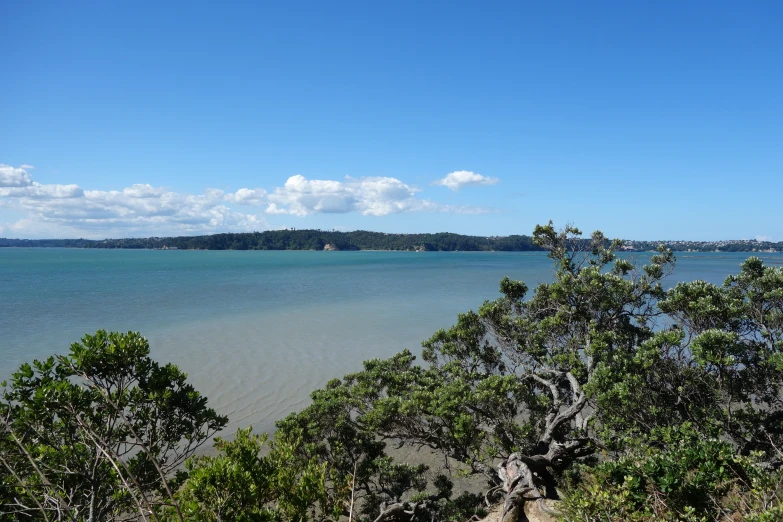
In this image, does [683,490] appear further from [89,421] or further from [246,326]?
[246,326]

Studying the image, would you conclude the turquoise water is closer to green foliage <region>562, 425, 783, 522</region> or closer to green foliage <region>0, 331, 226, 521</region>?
green foliage <region>562, 425, 783, 522</region>

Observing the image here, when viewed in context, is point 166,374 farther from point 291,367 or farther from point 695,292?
point 291,367

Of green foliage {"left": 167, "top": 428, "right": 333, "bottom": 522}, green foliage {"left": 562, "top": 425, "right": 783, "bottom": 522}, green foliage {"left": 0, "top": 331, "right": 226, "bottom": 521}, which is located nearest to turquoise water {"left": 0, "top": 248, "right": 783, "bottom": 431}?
green foliage {"left": 562, "top": 425, "right": 783, "bottom": 522}

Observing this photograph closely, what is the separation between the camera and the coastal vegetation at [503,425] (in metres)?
5.56

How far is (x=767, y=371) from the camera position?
834 cm

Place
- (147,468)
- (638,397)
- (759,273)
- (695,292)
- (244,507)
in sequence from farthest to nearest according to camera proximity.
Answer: (759,273), (695,292), (638,397), (147,468), (244,507)

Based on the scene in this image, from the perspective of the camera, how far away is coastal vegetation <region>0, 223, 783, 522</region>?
219 inches

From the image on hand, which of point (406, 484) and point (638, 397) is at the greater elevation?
point (638, 397)

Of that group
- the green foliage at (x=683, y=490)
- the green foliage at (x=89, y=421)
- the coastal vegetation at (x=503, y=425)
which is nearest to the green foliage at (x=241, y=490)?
the coastal vegetation at (x=503, y=425)

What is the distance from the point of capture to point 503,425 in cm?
929

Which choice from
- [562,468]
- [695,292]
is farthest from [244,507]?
[695,292]

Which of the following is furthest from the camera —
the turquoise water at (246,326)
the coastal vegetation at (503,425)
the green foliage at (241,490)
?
the turquoise water at (246,326)

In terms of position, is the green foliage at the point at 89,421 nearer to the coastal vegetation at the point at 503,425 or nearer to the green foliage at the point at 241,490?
the coastal vegetation at the point at 503,425

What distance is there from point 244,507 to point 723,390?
8206 mm
